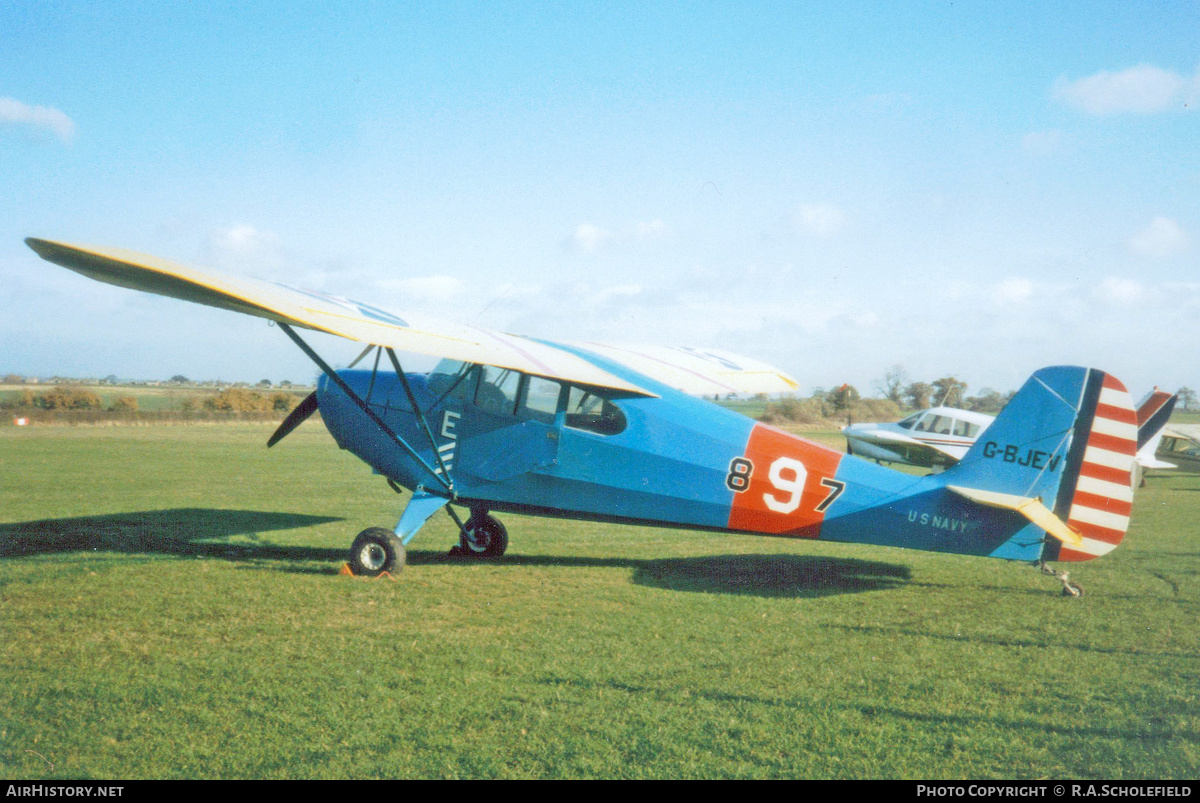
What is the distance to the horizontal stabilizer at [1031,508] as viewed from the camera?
20.7 ft

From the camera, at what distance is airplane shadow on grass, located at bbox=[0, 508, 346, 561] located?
28.7 feet

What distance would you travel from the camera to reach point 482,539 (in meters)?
8.83

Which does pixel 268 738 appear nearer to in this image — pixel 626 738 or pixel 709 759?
pixel 626 738

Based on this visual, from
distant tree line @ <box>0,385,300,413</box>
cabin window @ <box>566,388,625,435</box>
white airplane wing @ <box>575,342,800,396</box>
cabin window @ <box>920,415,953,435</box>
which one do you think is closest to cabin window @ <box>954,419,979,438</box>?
cabin window @ <box>920,415,953,435</box>

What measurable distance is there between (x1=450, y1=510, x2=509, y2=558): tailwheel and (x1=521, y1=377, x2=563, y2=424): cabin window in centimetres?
175

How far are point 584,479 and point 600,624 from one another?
188 cm

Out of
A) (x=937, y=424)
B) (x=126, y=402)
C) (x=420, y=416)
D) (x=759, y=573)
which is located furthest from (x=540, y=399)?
(x=126, y=402)

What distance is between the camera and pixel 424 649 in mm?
5168

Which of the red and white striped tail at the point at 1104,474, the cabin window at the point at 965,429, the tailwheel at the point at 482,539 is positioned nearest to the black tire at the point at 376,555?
the tailwheel at the point at 482,539

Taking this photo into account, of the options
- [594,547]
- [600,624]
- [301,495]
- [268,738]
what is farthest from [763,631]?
[301,495]

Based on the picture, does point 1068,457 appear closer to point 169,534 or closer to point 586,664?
point 586,664

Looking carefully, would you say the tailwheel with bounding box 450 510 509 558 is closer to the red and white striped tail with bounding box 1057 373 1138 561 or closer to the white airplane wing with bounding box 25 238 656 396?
the white airplane wing with bounding box 25 238 656 396

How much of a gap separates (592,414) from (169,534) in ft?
20.2

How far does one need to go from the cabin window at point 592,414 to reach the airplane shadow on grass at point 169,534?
11.0 feet
